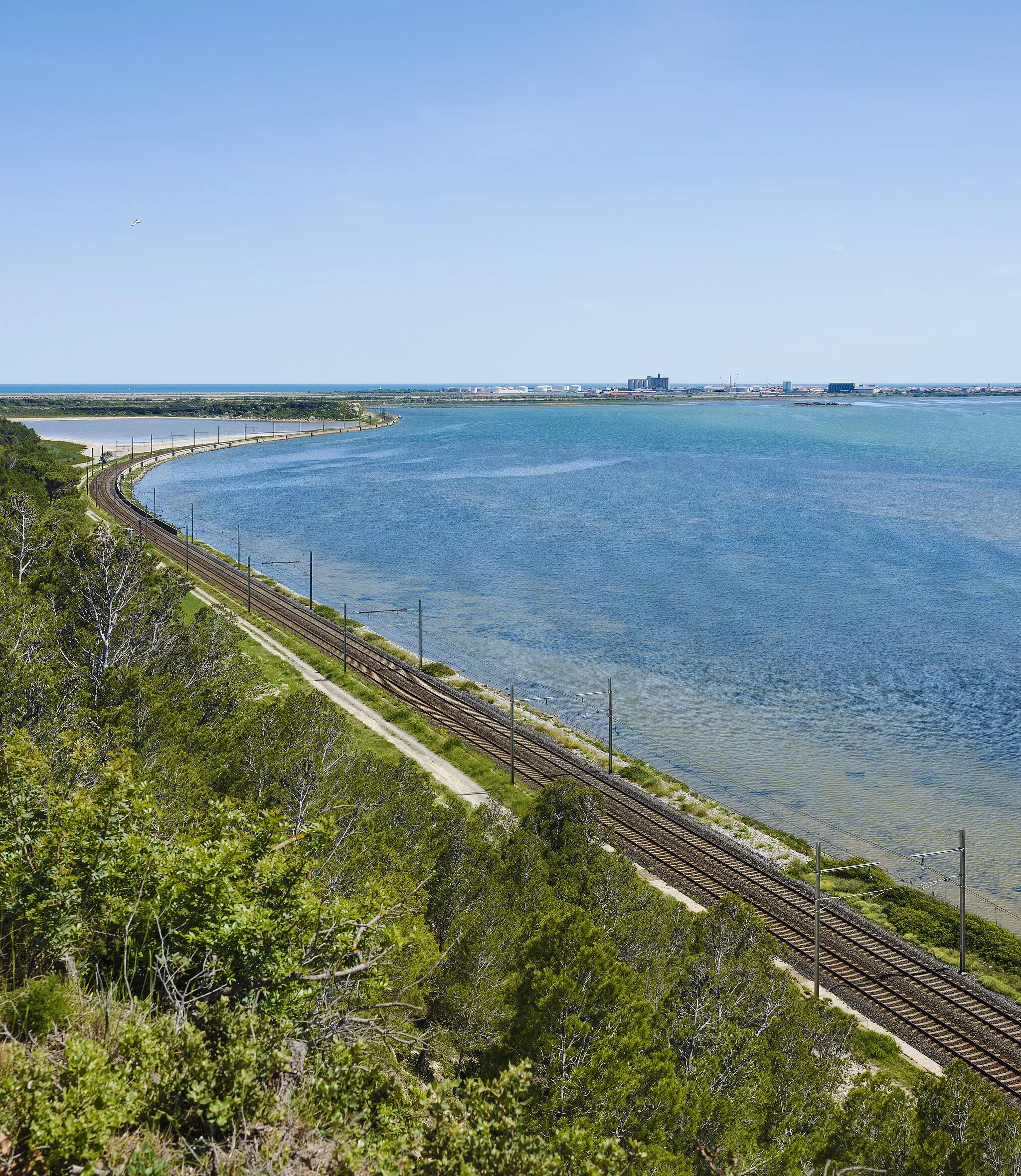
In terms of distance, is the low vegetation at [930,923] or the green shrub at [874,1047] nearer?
the green shrub at [874,1047]

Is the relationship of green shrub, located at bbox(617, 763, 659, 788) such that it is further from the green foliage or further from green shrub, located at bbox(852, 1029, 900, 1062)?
the green foliage

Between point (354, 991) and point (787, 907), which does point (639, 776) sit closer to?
point (787, 907)

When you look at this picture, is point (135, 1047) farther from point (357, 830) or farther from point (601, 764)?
point (601, 764)

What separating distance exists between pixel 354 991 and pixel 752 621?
75.4 m

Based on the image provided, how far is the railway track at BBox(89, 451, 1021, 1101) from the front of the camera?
33.6 metres

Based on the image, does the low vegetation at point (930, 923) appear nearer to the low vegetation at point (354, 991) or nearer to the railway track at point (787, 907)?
the railway track at point (787, 907)

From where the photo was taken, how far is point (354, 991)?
1591 centimetres

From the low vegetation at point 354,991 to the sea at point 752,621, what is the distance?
23412 mm

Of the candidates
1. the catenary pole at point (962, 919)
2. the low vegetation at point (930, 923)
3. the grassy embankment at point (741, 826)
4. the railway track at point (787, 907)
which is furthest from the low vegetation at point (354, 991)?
the grassy embankment at point (741, 826)

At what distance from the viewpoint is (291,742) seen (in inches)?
1315

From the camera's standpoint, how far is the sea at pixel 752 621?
179 ft

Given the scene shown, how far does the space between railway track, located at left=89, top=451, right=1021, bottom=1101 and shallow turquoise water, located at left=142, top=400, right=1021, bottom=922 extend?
6814mm

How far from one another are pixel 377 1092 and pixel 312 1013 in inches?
92.2

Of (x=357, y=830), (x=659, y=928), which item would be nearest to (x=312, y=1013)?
(x=357, y=830)
